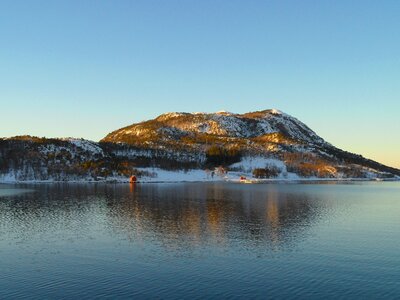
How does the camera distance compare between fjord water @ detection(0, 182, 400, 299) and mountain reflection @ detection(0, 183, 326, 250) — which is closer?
fjord water @ detection(0, 182, 400, 299)

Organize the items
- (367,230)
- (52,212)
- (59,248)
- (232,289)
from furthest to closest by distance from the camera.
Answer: (52,212) → (367,230) → (59,248) → (232,289)

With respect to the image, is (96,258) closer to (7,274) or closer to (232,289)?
(7,274)

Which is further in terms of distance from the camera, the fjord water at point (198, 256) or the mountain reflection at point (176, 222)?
the mountain reflection at point (176, 222)

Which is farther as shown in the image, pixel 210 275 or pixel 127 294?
pixel 210 275

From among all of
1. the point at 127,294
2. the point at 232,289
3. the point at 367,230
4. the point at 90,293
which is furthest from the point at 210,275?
the point at 367,230

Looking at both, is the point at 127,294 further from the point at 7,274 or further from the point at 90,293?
the point at 7,274

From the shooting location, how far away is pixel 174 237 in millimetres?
78125

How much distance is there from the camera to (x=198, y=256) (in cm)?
A: 6288

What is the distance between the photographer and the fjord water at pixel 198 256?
156 feet

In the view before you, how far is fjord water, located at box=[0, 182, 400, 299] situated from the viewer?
4753cm

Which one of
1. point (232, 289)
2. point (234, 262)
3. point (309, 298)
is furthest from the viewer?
point (234, 262)

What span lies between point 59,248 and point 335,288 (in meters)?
42.5

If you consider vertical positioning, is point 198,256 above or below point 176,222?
below

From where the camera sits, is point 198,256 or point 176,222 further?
point 176,222
